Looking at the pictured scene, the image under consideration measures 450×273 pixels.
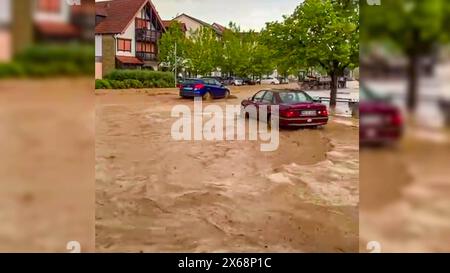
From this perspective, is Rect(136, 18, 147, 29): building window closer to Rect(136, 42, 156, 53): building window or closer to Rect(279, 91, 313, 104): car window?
Rect(136, 42, 156, 53): building window

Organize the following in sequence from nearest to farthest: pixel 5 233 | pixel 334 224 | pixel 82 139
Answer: pixel 82 139 → pixel 5 233 → pixel 334 224

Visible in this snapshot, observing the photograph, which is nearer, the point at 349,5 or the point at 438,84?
the point at 438,84

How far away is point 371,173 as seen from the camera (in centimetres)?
139

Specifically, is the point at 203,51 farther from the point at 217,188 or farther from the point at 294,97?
the point at 217,188

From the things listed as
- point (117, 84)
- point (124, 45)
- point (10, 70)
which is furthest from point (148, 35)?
point (10, 70)

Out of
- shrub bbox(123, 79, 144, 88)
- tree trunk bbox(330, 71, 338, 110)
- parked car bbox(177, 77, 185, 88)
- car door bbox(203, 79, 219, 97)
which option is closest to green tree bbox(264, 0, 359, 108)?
tree trunk bbox(330, 71, 338, 110)

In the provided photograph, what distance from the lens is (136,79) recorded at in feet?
6.72

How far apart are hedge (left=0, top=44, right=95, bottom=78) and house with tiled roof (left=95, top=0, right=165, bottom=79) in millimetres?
362

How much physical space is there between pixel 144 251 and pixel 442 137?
4.17 feet

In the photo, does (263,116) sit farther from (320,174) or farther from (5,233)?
(5,233)

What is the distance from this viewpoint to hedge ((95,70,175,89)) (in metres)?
1.91

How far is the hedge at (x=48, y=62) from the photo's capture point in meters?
1.08

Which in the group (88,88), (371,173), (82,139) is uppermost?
(88,88)

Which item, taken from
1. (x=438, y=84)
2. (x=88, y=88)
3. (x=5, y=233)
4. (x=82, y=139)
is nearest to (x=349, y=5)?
(x=438, y=84)
